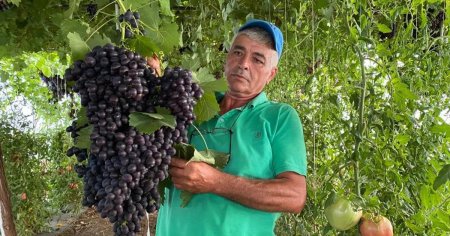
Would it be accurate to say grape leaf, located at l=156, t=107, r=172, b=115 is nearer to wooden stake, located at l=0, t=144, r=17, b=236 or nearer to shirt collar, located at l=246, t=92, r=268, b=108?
shirt collar, located at l=246, t=92, r=268, b=108

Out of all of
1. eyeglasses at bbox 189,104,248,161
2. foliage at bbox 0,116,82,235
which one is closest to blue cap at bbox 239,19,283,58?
eyeglasses at bbox 189,104,248,161

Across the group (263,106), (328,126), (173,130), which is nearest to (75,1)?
(173,130)

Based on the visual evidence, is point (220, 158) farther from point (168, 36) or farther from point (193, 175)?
point (168, 36)

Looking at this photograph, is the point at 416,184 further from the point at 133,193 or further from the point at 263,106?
the point at 133,193

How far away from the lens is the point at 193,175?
1.12 m

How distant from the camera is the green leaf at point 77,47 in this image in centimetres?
92

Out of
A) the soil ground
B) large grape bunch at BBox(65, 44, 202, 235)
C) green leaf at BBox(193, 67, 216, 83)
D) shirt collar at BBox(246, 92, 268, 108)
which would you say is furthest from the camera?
the soil ground

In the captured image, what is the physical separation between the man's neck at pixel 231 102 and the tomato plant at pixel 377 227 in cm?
60

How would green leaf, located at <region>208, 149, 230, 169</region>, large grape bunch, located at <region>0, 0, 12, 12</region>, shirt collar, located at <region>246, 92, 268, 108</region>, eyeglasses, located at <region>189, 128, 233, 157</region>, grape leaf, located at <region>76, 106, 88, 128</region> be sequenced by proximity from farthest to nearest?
large grape bunch, located at <region>0, 0, 12, 12</region> → shirt collar, located at <region>246, 92, 268, 108</region> → eyeglasses, located at <region>189, 128, 233, 157</region> → green leaf, located at <region>208, 149, 230, 169</region> → grape leaf, located at <region>76, 106, 88, 128</region>

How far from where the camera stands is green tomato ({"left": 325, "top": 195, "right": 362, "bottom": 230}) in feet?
5.46

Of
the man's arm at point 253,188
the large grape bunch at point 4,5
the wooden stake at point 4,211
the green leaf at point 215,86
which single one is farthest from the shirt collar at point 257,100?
the large grape bunch at point 4,5

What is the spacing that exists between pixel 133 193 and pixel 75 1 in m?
0.43

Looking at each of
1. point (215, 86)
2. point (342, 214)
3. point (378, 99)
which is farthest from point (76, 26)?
point (378, 99)

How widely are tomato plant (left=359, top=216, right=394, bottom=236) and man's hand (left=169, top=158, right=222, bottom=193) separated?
70cm
